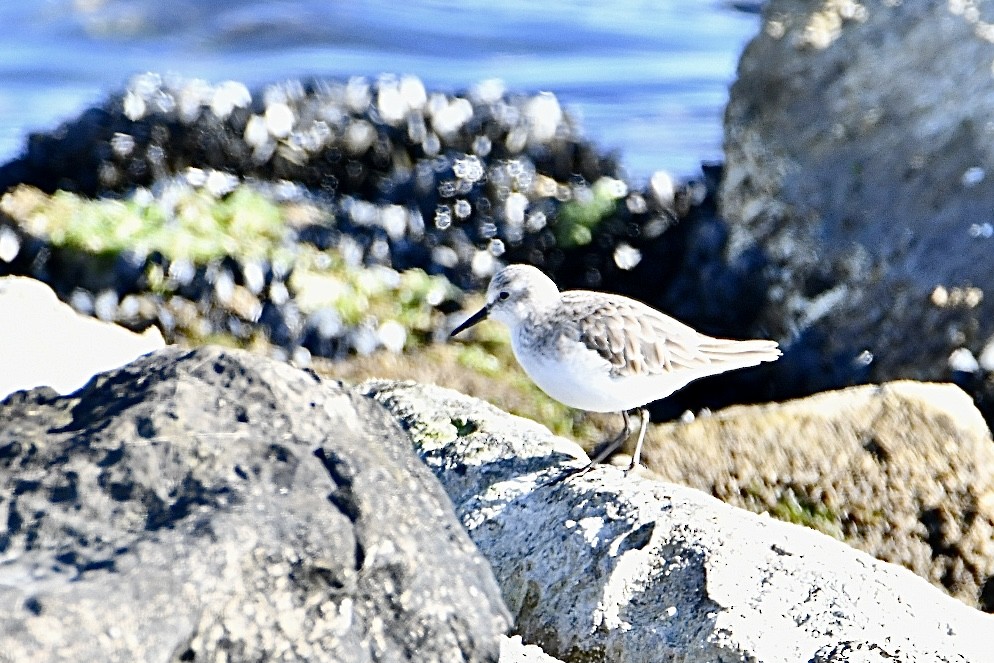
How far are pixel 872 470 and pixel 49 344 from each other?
3.81m

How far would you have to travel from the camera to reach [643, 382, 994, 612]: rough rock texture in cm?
594

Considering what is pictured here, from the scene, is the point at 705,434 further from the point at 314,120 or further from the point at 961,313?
the point at 314,120

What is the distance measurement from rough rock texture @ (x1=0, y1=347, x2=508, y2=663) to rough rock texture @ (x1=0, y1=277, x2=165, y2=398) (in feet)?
5.03

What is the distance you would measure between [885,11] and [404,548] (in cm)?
776

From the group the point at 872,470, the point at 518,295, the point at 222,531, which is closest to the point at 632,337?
the point at 518,295

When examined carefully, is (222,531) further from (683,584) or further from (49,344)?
(49,344)

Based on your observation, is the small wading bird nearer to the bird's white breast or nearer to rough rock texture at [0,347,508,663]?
the bird's white breast

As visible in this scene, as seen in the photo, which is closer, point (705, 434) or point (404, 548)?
point (404, 548)

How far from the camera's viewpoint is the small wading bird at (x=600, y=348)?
18.9 ft

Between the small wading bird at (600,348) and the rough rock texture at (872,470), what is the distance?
34cm

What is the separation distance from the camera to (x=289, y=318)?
360 inches

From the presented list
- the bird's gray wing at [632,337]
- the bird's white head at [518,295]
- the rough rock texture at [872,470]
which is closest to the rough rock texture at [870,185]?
the rough rock texture at [872,470]

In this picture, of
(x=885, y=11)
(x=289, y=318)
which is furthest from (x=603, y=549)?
(x=885, y=11)

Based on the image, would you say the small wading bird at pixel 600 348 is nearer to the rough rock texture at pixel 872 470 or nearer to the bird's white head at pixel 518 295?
the bird's white head at pixel 518 295
